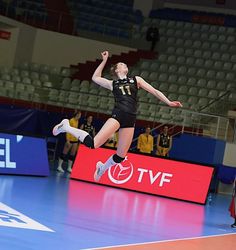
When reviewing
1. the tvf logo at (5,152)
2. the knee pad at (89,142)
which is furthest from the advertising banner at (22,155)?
the knee pad at (89,142)

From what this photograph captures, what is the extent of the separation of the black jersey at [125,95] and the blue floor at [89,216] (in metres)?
1.86

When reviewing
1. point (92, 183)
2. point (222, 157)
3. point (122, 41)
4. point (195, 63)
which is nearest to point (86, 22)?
point (122, 41)

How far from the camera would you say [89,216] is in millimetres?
9930

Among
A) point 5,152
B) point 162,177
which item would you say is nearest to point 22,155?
point 5,152

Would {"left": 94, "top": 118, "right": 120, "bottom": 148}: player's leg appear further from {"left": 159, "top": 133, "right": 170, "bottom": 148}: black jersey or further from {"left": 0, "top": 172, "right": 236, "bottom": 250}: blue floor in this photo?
{"left": 159, "top": 133, "right": 170, "bottom": 148}: black jersey

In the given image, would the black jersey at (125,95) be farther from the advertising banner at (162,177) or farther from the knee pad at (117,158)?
the advertising banner at (162,177)

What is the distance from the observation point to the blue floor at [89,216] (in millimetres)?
7590

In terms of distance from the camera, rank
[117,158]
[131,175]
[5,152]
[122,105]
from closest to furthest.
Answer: [122,105] → [117,158] → [5,152] → [131,175]

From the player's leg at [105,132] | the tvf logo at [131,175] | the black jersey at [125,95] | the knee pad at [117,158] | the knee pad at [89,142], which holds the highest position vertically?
the black jersey at [125,95]

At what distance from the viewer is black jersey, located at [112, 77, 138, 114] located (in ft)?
28.9

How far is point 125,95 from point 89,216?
2363 mm

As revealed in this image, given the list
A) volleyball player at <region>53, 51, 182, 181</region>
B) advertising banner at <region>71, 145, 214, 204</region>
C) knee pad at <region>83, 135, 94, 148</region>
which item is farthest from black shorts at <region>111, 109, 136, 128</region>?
advertising banner at <region>71, 145, 214, 204</region>

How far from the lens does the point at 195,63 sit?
1049 inches

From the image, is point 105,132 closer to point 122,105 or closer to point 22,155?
point 122,105
